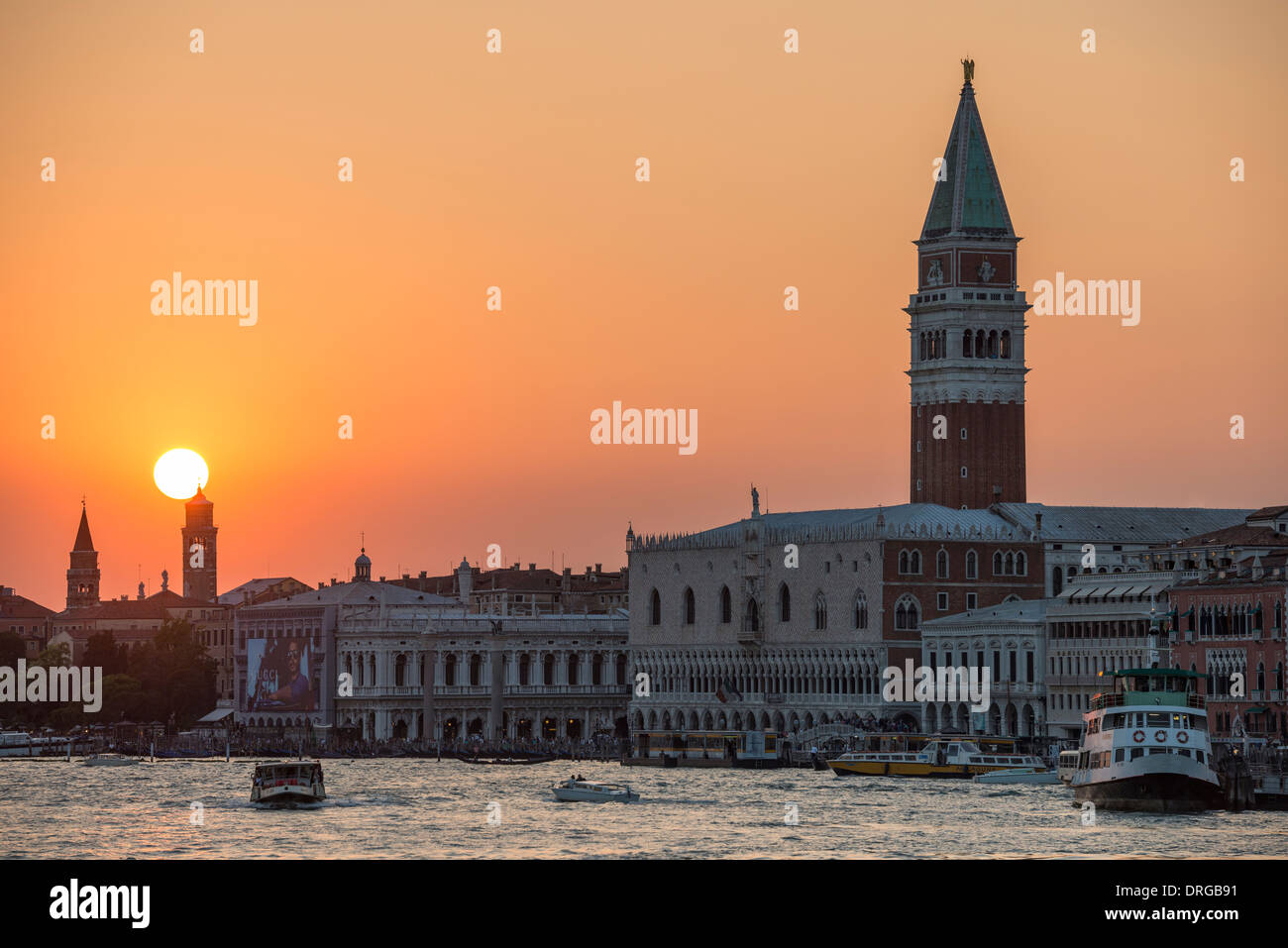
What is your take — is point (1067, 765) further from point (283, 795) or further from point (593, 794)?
point (283, 795)

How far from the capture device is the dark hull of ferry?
8094 cm

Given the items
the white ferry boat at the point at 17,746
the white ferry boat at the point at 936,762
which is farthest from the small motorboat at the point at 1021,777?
the white ferry boat at the point at 17,746

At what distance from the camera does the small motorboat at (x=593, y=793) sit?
93938 mm

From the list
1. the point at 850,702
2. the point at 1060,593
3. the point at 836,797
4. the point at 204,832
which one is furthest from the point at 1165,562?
the point at 204,832

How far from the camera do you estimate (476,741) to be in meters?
156

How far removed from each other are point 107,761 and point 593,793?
54.8m

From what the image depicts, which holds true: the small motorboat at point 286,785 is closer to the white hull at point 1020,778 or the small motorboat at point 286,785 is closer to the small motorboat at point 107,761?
the white hull at point 1020,778

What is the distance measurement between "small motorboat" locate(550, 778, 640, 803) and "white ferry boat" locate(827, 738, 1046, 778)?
21.0 m

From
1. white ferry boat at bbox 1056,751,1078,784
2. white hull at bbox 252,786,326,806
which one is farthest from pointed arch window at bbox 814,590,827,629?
white hull at bbox 252,786,326,806

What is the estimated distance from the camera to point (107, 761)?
14188 cm

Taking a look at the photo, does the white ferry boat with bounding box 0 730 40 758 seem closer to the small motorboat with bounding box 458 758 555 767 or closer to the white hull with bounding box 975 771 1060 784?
the small motorboat with bounding box 458 758 555 767

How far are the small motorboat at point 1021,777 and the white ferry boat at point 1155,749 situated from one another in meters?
22.4

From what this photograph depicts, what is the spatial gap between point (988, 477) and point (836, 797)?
53.8 meters
